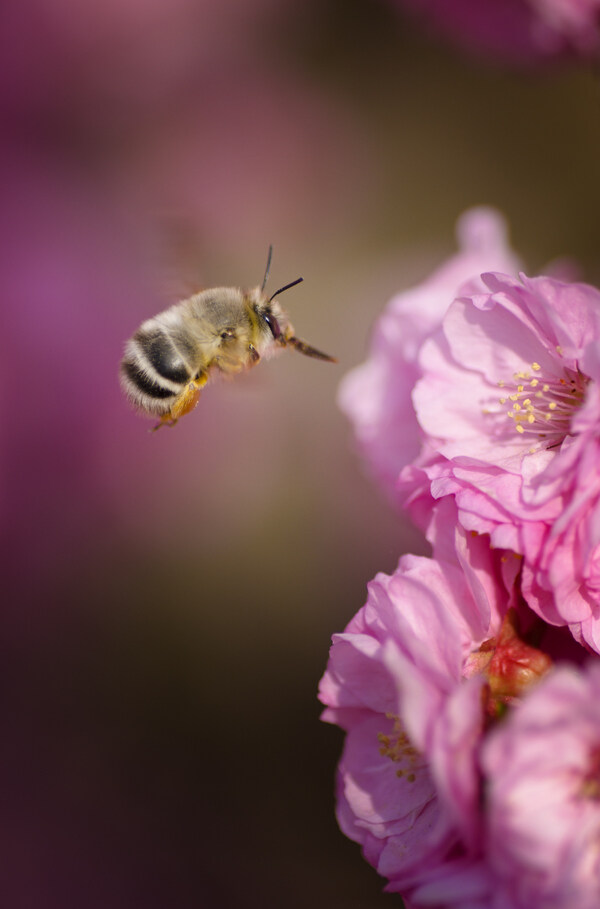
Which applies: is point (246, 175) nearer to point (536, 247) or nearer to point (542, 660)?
point (536, 247)

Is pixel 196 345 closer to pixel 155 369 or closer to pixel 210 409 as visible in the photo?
pixel 155 369

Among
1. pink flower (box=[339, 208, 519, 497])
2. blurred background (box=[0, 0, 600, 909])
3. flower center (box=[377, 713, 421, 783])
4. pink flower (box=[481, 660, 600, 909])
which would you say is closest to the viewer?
pink flower (box=[481, 660, 600, 909])

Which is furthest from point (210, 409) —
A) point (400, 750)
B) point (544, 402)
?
point (400, 750)

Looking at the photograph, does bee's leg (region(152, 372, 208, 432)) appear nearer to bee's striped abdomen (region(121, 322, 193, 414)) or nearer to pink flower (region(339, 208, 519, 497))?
bee's striped abdomen (region(121, 322, 193, 414))

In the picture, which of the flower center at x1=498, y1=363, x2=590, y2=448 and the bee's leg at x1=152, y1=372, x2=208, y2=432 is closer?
the flower center at x1=498, y1=363, x2=590, y2=448

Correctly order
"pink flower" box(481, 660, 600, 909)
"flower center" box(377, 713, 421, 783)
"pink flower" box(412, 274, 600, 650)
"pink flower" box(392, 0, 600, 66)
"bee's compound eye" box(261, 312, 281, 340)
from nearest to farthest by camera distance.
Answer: "pink flower" box(481, 660, 600, 909)
"pink flower" box(412, 274, 600, 650)
"flower center" box(377, 713, 421, 783)
"bee's compound eye" box(261, 312, 281, 340)
"pink flower" box(392, 0, 600, 66)

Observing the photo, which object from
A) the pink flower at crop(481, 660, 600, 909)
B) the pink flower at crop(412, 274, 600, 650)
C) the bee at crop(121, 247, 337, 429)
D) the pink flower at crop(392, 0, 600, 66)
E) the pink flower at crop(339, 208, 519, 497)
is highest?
the pink flower at crop(392, 0, 600, 66)

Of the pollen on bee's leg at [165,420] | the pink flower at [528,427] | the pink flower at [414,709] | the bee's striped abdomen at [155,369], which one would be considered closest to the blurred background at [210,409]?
the pollen on bee's leg at [165,420]

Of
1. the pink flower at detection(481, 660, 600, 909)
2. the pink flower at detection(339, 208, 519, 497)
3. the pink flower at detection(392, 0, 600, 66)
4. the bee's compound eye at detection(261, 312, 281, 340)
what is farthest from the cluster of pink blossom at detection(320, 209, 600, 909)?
the pink flower at detection(392, 0, 600, 66)
